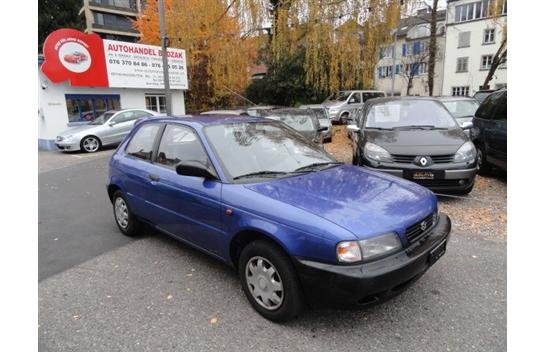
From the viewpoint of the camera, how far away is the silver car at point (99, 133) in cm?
1330

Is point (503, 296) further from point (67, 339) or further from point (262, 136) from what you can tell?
point (67, 339)

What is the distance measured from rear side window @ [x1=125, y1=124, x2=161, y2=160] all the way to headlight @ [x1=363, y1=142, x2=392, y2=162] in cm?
333

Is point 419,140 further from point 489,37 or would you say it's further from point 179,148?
point 489,37

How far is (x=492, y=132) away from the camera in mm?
6992

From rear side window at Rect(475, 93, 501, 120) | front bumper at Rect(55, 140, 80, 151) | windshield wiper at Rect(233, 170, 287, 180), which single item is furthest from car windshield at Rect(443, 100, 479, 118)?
front bumper at Rect(55, 140, 80, 151)

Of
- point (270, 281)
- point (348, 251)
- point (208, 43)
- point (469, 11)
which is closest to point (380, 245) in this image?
point (348, 251)

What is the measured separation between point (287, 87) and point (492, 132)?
57.8 ft

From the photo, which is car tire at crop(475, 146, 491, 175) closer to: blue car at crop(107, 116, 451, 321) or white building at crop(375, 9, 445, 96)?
blue car at crop(107, 116, 451, 321)

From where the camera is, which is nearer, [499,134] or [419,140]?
[419,140]

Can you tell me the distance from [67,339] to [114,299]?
58cm

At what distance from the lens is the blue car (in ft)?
8.29

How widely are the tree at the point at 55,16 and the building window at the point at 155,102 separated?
1797 cm

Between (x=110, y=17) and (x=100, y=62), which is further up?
(x=110, y=17)

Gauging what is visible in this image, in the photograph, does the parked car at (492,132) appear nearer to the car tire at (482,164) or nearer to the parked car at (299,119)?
the car tire at (482,164)
